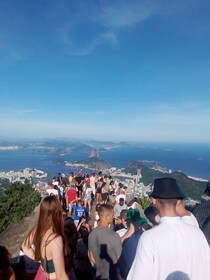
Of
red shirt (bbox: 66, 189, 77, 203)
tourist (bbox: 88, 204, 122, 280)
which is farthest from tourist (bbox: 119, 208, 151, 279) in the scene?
red shirt (bbox: 66, 189, 77, 203)

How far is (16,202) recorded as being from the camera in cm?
1229

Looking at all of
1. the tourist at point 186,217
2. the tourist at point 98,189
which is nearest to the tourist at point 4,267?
the tourist at point 186,217

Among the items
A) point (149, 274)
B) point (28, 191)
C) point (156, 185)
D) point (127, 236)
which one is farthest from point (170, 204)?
point (28, 191)

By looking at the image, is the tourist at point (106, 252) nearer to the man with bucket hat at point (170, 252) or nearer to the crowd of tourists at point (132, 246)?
the crowd of tourists at point (132, 246)

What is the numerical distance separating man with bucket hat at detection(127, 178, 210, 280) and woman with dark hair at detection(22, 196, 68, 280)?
804 millimetres

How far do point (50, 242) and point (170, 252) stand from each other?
3.73 feet

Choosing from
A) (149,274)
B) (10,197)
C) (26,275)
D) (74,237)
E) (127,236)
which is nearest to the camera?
(149,274)

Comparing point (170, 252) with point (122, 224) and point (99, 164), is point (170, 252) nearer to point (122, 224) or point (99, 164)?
point (122, 224)

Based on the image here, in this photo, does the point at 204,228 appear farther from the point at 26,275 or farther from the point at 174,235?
the point at 26,275

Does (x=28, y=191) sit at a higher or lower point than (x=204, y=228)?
lower

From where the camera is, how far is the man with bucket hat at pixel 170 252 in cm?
175

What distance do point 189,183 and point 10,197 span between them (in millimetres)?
25728

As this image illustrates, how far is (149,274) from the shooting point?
1727 mm

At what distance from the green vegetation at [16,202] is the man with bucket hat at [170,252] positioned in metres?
10.1
